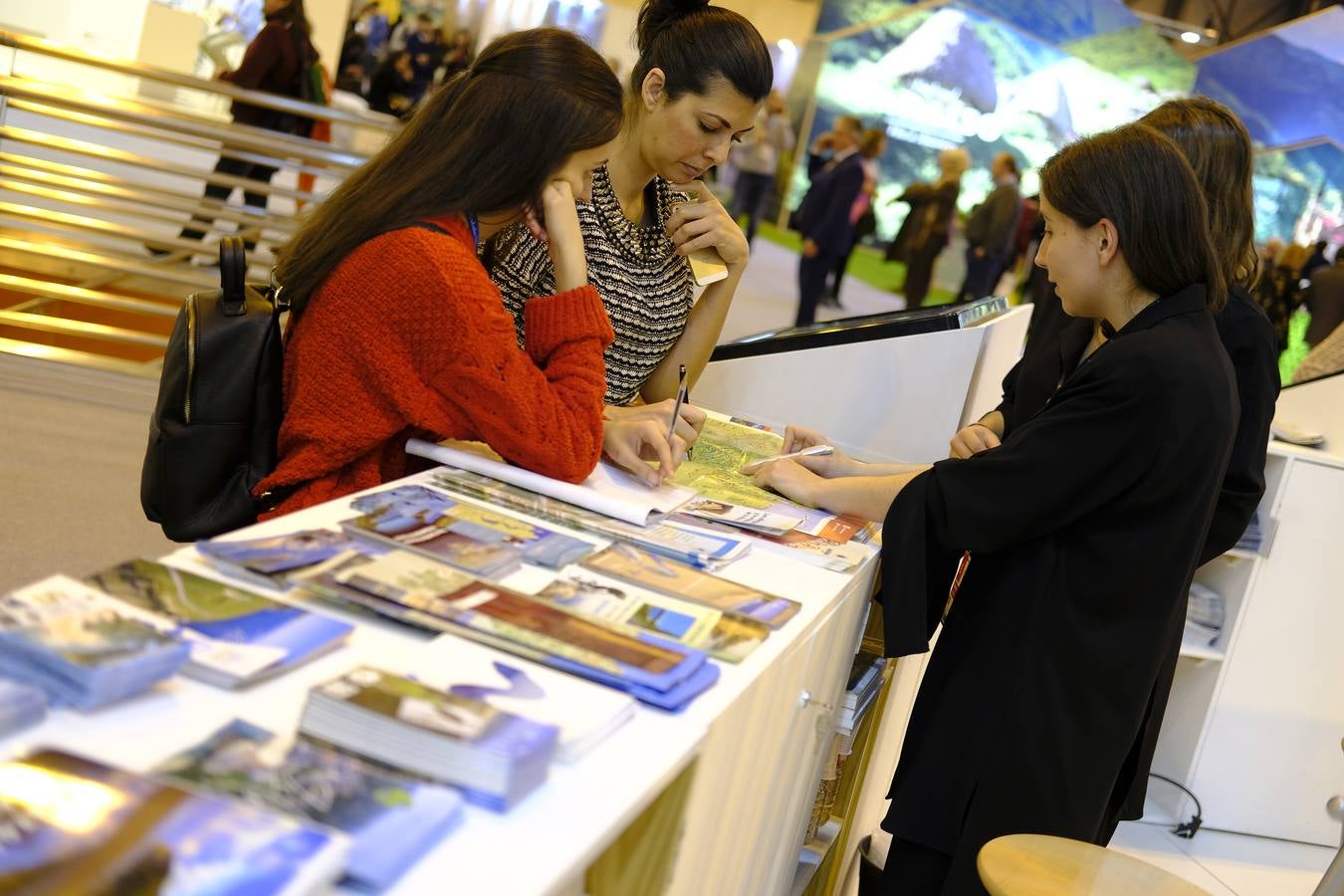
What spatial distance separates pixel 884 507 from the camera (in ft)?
6.90

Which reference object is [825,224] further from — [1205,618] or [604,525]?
[604,525]

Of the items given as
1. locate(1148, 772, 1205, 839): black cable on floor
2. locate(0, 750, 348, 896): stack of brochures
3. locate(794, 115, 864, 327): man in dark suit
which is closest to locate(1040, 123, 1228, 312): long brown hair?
locate(0, 750, 348, 896): stack of brochures

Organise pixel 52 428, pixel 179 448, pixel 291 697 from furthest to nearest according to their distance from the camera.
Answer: pixel 52 428
pixel 179 448
pixel 291 697

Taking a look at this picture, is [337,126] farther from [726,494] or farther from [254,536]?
[254,536]

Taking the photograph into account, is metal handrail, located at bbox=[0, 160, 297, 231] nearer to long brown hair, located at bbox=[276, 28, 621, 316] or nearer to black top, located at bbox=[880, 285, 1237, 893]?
long brown hair, located at bbox=[276, 28, 621, 316]

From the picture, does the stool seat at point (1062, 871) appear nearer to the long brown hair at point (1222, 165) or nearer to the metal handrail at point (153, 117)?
the long brown hair at point (1222, 165)

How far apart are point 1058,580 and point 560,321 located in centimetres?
83

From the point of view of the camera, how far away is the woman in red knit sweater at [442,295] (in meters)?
1.70

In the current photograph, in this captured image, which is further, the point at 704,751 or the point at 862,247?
the point at 862,247

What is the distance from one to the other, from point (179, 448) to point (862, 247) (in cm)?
1007

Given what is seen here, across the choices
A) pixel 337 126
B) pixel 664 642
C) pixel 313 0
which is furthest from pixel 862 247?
pixel 664 642

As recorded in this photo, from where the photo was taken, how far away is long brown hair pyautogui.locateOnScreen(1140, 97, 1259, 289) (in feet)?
7.63

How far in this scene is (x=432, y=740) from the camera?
2.99 ft

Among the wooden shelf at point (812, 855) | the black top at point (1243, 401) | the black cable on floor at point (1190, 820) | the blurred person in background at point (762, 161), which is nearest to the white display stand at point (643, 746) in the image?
the wooden shelf at point (812, 855)
